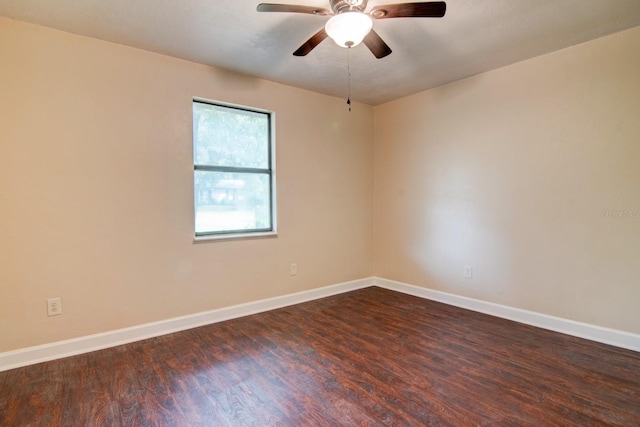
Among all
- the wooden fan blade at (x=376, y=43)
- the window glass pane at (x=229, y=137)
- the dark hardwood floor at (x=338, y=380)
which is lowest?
the dark hardwood floor at (x=338, y=380)

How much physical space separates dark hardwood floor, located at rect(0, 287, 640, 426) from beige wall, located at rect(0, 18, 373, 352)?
394 millimetres

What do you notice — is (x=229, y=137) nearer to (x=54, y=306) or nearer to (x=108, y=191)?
(x=108, y=191)

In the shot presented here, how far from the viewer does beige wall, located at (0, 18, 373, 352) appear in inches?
92.6

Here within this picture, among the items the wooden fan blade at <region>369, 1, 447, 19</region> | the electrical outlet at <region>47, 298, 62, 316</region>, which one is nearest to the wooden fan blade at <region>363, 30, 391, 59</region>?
the wooden fan blade at <region>369, 1, 447, 19</region>

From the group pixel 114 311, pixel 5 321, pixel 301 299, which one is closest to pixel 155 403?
pixel 114 311

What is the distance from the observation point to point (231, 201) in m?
3.39

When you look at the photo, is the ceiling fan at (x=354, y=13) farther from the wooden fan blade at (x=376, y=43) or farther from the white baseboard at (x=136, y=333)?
the white baseboard at (x=136, y=333)

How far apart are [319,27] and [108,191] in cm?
214

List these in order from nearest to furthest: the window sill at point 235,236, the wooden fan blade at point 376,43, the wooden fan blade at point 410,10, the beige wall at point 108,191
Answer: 1. the wooden fan blade at point 410,10
2. the wooden fan blade at point 376,43
3. the beige wall at point 108,191
4. the window sill at point 235,236

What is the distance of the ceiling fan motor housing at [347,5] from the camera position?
190cm

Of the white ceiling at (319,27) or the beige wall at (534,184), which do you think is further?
the beige wall at (534,184)

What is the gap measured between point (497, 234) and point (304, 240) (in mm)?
2091

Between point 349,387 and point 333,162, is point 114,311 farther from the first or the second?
point 333,162

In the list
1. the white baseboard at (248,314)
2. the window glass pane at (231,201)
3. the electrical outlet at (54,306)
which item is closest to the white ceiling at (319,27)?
the window glass pane at (231,201)
